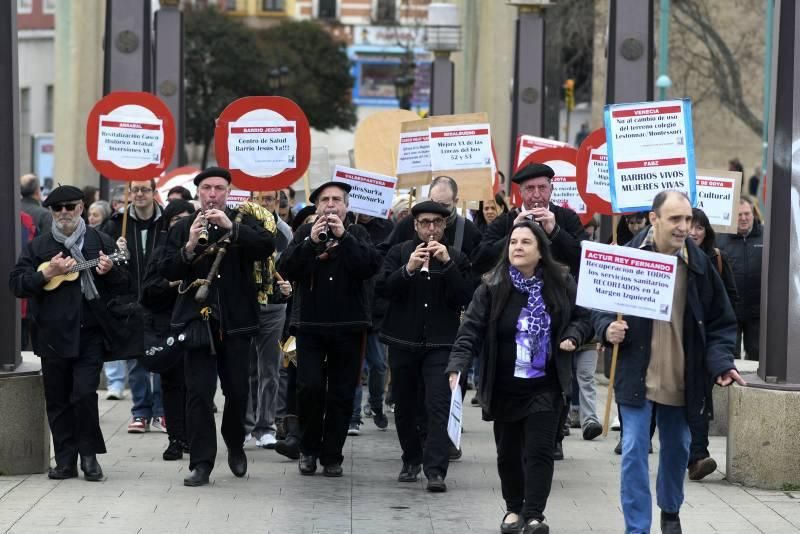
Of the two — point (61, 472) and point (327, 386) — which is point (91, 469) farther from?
point (327, 386)

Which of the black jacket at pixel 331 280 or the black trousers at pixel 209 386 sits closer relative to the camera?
the black trousers at pixel 209 386

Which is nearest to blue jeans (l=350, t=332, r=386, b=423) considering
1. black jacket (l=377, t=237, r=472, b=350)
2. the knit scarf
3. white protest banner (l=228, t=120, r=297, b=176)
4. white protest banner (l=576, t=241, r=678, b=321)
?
white protest banner (l=228, t=120, r=297, b=176)

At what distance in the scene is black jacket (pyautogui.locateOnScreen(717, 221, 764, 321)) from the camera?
14953mm

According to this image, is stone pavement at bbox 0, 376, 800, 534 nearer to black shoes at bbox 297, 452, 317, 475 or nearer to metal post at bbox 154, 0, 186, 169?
black shoes at bbox 297, 452, 317, 475

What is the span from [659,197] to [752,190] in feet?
119

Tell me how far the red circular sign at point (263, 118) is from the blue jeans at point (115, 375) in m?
4.06

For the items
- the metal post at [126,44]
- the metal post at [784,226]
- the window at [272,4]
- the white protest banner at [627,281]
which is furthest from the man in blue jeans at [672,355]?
the window at [272,4]

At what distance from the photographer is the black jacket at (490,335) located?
30.4 feet

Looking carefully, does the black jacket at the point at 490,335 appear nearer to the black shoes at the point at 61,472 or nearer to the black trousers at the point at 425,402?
the black trousers at the point at 425,402

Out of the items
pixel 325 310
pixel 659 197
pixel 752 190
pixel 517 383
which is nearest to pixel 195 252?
pixel 325 310

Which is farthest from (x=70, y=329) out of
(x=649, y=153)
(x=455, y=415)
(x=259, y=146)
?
(x=649, y=153)

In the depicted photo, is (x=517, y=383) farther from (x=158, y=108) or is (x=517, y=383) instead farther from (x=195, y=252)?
(x=158, y=108)

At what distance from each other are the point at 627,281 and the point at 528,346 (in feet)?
2.21

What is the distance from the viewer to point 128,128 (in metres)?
13.7
